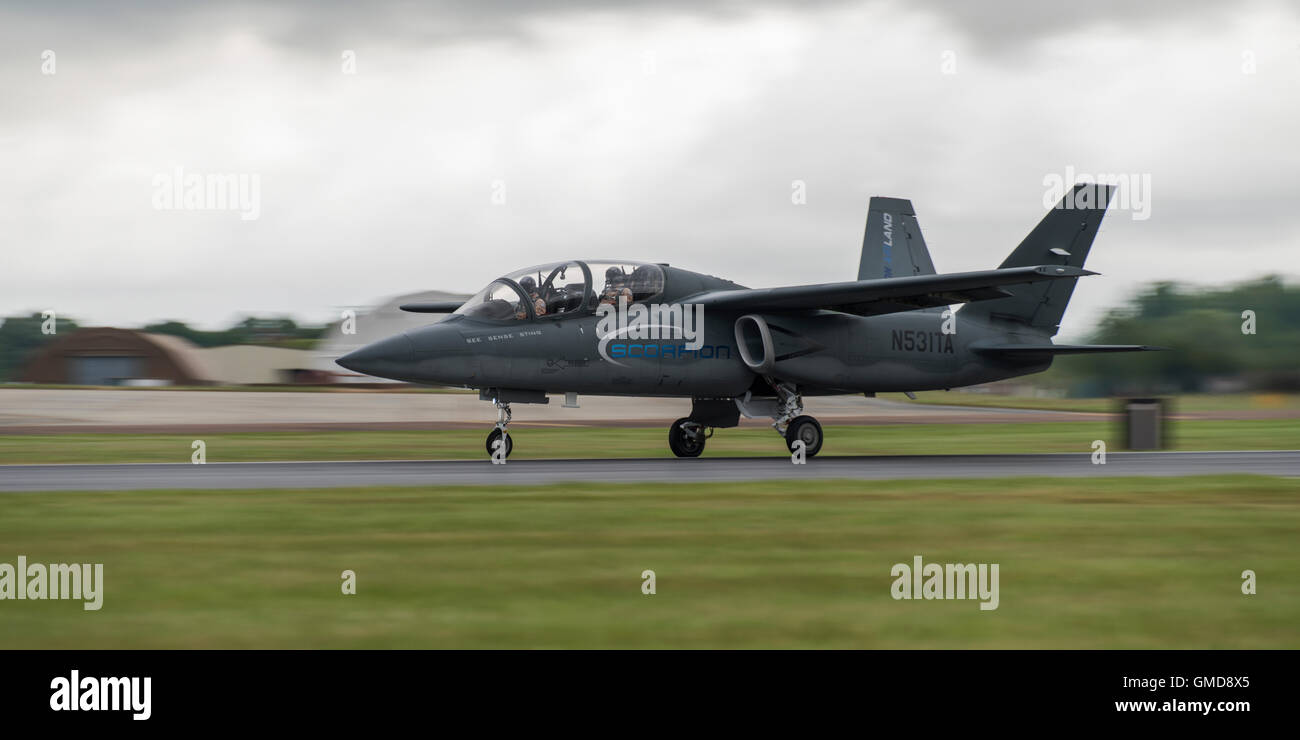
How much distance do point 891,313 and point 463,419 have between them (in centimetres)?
2070

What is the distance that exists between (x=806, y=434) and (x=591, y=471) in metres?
4.85

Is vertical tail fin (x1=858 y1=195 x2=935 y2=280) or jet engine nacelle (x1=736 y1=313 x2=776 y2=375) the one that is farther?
vertical tail fin (x1=858 y1=195 x2=935 y2=280)

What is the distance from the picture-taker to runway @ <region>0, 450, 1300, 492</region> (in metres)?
15.2

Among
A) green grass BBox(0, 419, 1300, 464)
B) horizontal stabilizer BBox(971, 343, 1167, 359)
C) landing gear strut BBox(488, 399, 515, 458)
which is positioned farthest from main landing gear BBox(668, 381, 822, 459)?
horizontal stabilizer BBox(971, 343, 1167, 359)

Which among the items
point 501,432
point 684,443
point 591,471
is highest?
point 501,432

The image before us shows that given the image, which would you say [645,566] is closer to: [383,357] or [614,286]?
[383,357]

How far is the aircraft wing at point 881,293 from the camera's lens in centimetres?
1908

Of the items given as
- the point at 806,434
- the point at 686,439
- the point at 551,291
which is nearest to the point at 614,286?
the point at 551,291

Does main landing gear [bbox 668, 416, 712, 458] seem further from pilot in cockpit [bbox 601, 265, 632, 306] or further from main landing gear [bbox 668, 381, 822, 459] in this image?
pilot in cockpit [bbox 601, 265, 632, 306]

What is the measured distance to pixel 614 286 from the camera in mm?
19391

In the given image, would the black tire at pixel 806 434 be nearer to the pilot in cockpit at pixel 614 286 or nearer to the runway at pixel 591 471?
the runway at pixel 591 471

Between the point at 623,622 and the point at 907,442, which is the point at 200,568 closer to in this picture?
the point at 623,622

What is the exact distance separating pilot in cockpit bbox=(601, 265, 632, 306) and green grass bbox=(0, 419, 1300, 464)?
373cm
